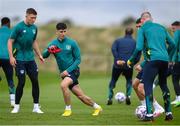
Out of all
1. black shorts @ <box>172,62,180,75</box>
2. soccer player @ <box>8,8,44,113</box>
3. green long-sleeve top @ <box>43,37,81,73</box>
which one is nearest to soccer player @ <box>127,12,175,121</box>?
green long-sleeve top @ <box>43,37,81,73</box>

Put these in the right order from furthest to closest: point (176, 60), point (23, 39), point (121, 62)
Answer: point (121, 62)
point (176, 60)
point (23, 39)


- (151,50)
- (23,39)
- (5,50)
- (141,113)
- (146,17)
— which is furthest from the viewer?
(5,50)

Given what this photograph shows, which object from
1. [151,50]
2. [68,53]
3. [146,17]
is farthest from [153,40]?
[68,53]

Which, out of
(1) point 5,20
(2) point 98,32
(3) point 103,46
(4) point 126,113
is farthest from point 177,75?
(2) point 98,32

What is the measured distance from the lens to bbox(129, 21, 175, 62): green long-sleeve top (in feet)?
52.5

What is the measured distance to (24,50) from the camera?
59.8 feet

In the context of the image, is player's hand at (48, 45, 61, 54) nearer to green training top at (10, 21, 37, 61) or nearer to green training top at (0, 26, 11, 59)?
green training top at (10, 21, 37, 61)

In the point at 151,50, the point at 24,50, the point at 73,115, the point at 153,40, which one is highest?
the point at 153,40

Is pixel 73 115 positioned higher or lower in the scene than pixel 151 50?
lower

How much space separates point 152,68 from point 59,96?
10445 millimetres

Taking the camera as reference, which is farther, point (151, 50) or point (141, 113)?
point (141, 113)

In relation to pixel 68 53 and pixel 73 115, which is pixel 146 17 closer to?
pixel 68 53

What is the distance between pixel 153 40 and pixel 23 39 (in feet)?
12.1

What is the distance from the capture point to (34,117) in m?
→ 16.9
